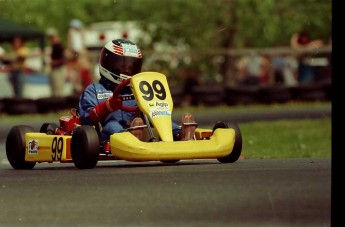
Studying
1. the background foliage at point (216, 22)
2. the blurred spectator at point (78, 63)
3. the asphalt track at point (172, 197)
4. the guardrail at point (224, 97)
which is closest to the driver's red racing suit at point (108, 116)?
the asphalt track at point (172, 197)

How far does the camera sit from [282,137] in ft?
45.8

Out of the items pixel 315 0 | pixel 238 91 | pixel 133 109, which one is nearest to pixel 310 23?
pixel 315 0

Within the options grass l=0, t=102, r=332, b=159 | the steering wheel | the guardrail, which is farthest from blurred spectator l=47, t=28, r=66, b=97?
the steering wheel

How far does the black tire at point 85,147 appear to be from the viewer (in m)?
8.55

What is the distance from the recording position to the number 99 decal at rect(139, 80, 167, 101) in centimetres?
887

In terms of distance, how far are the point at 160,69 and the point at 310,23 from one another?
3.59 metres

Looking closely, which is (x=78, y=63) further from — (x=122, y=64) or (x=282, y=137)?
(x=122, y=64)

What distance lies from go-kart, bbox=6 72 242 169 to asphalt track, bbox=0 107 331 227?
0.46ft

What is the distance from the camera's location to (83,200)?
22.3 ft

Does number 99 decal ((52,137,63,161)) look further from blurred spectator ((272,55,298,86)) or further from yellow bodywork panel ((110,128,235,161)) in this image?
blurred spectator ((272,55,298,86))

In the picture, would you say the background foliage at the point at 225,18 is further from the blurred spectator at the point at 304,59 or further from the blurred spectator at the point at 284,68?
the blurred spectator at the point at 284,68

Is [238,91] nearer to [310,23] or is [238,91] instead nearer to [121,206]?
[310,23]

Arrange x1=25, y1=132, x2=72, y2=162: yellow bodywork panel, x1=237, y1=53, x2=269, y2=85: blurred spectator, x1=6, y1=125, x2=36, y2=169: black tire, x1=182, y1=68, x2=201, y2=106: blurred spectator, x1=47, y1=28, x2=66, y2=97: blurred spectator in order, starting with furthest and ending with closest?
x1=237, y1=53, x2=269, y2=85: blurred spectator < x1=182, y1=68, x2=201, y2=106: blurred spectator < x1=47, y1=28, x2=66, y2=97: blurred spectator < x1=6, y1=125, x2=36, y2=169: black tire < x1=25, y1=132, x2=72, y2=162: yellow bodywork panel

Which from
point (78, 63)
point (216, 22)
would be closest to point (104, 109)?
point (78, 63)
